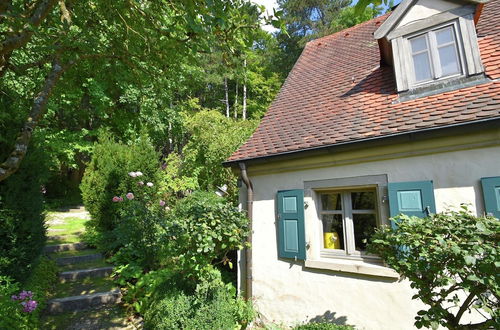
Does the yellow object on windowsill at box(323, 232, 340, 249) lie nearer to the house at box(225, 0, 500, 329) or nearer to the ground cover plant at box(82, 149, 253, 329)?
the house at box(225, 0, 500, 329)

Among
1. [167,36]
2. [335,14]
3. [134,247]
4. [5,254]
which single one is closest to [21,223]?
[5,254]

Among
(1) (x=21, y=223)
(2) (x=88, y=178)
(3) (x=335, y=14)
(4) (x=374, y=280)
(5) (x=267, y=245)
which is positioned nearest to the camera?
(4) (x=374, y=280)

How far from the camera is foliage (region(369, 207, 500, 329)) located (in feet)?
7.09

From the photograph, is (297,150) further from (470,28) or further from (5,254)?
(5,254)

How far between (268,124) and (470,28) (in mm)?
3976

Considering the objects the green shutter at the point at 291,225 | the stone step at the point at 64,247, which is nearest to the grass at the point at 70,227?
the stone step at the point at 64,247

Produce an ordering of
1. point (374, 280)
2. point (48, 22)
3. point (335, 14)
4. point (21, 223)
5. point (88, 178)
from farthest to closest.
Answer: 1. point (335, 14)
2. point (88, 178)
3. point (21, 223)
4. point (48, 22)
5. point (374, 280)

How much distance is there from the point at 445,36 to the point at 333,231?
3.93 metres

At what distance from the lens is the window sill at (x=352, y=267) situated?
3.93m

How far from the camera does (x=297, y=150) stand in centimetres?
474

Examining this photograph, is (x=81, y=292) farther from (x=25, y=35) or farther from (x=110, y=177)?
(x=25, y=35)

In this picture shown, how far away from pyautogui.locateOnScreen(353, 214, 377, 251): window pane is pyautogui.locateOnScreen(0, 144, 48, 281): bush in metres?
5.83

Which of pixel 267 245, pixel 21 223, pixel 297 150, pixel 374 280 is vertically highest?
pixel 297 150

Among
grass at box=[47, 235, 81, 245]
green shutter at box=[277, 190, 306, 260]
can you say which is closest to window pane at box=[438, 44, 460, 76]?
green shutter at box=[277, 190, 306, 260]
